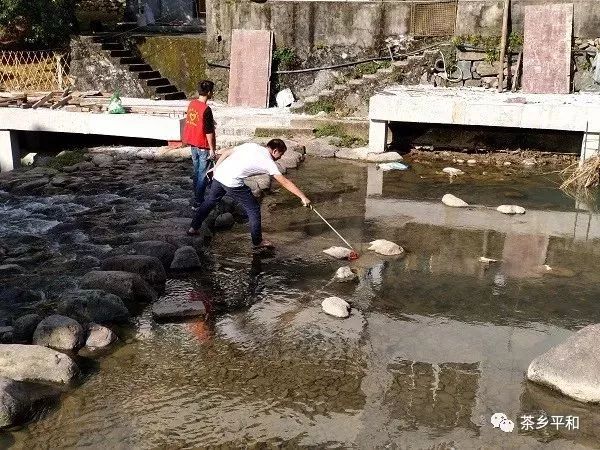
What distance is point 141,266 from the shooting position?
7379 millimetres

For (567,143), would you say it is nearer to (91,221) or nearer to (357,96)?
(357,96)

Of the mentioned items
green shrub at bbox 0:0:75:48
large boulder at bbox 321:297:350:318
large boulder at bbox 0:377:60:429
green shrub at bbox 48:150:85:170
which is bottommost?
large boulder at bbox 0:377:60:429

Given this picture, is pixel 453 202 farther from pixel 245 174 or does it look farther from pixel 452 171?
pixel 245 174

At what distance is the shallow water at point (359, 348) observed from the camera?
4922 mm

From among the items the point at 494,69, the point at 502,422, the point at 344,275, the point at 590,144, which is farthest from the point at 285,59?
the point at 502,422

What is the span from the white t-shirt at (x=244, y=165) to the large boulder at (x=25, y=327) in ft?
9.17

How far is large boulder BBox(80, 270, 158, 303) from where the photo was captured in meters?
6.84

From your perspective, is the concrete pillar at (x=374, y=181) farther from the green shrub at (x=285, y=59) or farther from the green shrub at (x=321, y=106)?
the green shrub at (x=285, y=59)

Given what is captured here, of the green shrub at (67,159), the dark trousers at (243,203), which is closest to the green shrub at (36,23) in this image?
the green shrub at (67,159)

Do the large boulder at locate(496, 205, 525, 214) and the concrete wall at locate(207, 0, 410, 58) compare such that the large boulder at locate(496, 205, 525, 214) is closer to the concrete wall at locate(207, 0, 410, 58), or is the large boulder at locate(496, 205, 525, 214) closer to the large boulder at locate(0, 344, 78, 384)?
the large boulder at locate(0, 344, 78, 384)

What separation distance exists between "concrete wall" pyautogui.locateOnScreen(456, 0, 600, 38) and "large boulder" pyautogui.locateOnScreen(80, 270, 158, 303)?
11360 millimetres

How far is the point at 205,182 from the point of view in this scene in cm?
959

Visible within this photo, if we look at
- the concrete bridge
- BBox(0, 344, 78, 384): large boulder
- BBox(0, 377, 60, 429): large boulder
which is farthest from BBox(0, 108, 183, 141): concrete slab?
BBox(0, 377, 60, 429): large boulder

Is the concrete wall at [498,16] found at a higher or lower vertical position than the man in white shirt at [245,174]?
higher
